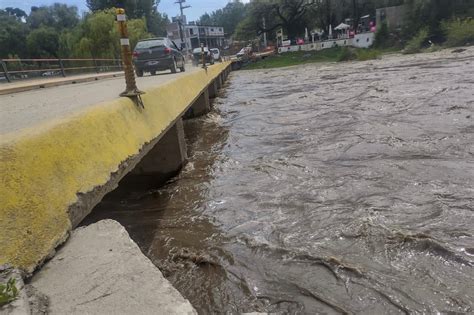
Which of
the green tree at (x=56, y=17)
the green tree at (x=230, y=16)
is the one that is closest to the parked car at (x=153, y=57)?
the green tree at (x=56, y=17)

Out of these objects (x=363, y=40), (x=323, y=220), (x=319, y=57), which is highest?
(x=363, y=40)

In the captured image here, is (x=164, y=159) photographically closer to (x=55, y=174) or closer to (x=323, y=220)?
(x=323, y=220)

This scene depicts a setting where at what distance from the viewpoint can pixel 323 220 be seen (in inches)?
182

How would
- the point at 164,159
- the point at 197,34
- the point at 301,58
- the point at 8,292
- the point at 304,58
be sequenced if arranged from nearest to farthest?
the point at 8,292 → the point at 164,159 → the point at 304,58 → the point at 301,58 → the point at 197,34

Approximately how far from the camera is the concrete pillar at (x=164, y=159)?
710 centimetres

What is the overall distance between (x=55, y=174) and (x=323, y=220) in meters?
2.93

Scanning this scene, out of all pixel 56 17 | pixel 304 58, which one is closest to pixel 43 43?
pixel 56 17

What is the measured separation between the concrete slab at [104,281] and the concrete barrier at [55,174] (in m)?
0.10

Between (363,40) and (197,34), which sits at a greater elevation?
(197,34)

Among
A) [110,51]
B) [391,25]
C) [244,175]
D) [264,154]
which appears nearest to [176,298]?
[244,175]

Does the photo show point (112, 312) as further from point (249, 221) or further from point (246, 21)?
point (246, 21)

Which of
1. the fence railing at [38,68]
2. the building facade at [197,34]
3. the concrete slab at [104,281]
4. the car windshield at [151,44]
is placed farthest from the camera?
the building facade at [197,34]

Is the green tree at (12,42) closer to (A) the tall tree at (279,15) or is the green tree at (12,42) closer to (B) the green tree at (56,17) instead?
(B) the green tree at (56,17)

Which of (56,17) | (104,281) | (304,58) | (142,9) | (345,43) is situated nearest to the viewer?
(104,281)
